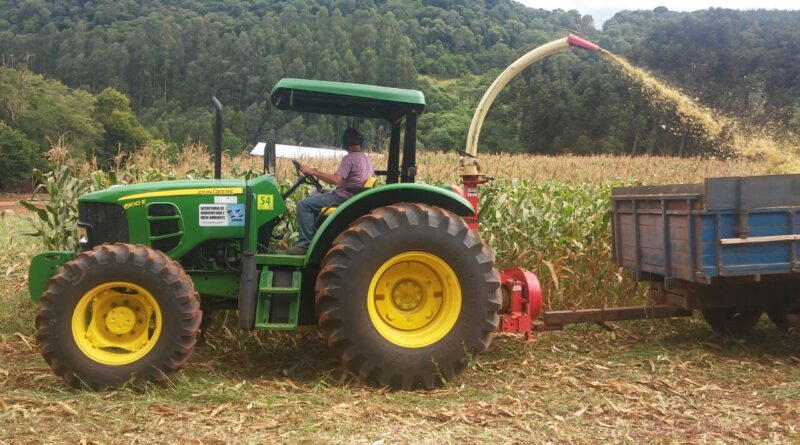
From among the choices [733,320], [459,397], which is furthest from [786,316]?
[459,397]

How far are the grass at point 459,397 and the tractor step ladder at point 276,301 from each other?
1.28ft

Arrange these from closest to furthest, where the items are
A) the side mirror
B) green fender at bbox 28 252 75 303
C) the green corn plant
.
Result: 1. green fender at bbox 28 252 75 303
2. the side mirror
3. the green corn plant

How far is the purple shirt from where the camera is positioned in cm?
453

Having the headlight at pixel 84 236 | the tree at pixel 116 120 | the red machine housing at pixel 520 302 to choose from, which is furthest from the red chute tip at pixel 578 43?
the tree at pixel 116 120

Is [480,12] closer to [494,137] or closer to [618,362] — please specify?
[494,137]

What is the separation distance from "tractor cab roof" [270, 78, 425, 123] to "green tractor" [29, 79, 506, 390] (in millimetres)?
13

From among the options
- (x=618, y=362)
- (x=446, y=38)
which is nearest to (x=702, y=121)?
(x=618, y=362)

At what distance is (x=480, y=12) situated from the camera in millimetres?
77562

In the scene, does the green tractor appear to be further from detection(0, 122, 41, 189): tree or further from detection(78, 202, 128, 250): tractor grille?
detection(0, 122, 41, 189): tree

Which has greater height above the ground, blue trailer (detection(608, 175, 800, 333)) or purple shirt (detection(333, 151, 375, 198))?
purple shirt (detection(333, 151, 375, 198))

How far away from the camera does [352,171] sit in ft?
14.9

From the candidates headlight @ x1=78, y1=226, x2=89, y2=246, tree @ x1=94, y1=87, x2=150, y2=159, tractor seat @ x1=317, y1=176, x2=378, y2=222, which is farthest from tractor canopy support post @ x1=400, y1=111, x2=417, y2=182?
tree @ x1=94, y1=87, x2=150, y2=159

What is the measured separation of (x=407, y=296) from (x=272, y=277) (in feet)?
2.88

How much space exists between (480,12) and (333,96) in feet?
255
